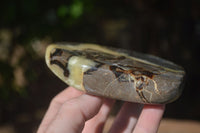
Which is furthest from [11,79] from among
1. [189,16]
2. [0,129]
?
[189,16]

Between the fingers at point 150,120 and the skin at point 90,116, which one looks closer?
the skin at point 90,116

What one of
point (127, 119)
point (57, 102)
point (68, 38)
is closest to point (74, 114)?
point (57, 102)

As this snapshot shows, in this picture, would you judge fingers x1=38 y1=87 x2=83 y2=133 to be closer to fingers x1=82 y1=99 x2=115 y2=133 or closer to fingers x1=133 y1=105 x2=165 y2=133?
A: fingers x1=82 y1=99 x2=115 y2=133

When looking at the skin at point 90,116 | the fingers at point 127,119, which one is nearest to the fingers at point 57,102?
the skin at point 90,116

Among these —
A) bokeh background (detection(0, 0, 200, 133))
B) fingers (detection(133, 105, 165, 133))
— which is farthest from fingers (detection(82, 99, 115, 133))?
bokeh background (detection(0, 0, 200, 133))

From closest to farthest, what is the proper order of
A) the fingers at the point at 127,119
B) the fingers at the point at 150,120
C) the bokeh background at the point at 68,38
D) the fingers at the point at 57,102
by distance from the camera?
the fingers at the point at 150,120
the fingers at the point at 57,102
the fingers at the point at 127,119
the bokeh background at the point at 68,38

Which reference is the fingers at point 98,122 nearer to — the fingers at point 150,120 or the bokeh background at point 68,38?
the fingers at point 150,120

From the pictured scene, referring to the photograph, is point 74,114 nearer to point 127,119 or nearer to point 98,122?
point 98,122
